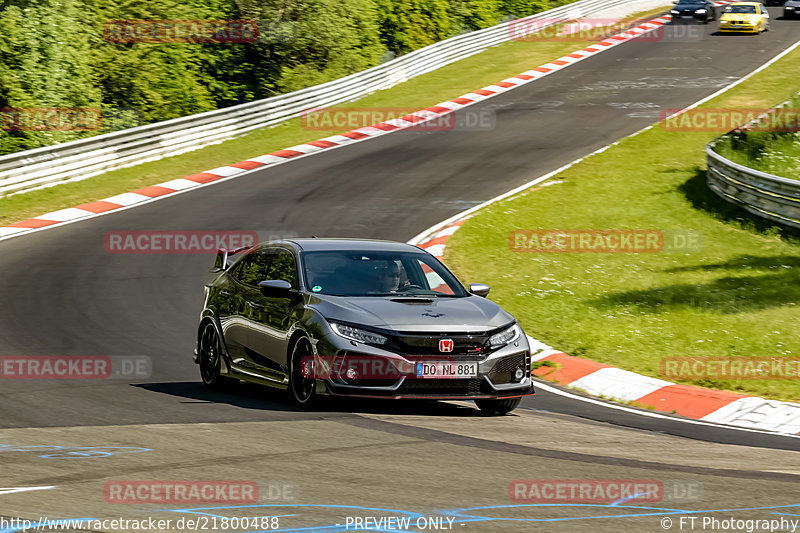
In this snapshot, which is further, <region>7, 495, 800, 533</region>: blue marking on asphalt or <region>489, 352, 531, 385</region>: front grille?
<region>489, 352, 531, 385</region>: front grille

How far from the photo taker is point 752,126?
85.3 feet

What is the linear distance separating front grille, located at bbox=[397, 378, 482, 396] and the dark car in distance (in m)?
45.1

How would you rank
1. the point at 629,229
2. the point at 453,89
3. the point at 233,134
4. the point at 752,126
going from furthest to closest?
the point at 453,89 → the point at 233,134 → the point at 752,126 → the point at 629,229

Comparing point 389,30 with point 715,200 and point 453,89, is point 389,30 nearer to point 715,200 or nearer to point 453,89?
point 453,89

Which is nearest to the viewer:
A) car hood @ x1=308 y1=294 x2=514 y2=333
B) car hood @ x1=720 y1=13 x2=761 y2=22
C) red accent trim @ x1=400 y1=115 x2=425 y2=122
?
car hood @ x1=308 y1=294 x2=514 y2=333

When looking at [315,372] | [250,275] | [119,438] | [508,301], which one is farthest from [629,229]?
[119,438]

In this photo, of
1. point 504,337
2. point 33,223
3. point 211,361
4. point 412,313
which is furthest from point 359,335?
point 33,223

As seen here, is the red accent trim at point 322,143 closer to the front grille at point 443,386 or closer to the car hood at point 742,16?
the front grille at point 443,386

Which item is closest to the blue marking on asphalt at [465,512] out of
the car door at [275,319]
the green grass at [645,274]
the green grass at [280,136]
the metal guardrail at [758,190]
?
the car door at [275,319]

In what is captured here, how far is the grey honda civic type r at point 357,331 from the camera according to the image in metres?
9.69

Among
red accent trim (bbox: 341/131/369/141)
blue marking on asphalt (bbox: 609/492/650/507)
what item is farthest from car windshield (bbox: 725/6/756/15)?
blue marking on asphalt (bbox: 609/492/650/507)

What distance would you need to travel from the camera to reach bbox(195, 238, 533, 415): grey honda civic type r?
31.8 ft

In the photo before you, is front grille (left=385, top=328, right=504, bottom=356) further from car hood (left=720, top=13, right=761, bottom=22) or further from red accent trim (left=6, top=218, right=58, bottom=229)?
car hood (left=720, top=13, right=761, bottom=22)

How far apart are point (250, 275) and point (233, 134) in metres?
21.0
